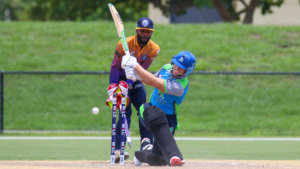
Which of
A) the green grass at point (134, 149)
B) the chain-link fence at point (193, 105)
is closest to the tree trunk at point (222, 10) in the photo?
the chain-link fence at point (193, 105)

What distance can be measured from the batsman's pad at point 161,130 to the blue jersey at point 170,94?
0.19 meters

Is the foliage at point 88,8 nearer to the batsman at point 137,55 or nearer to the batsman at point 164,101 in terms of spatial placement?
the batsman at point 137,55

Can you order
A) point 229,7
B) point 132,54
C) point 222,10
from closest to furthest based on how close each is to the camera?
1. point 132,54
2. point 222,10
3. point 229,7

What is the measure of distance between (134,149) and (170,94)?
12.9ft

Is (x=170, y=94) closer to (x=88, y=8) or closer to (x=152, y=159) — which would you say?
(x=152, y=159)

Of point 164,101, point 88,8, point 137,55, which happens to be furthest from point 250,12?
point 164,101

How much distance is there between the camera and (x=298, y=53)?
1936cm

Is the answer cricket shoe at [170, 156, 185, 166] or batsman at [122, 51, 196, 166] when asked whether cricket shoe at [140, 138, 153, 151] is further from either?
cricket shoe at [170, 156, 185, 166]

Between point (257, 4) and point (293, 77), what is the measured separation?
10.0m

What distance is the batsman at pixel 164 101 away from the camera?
266 inches

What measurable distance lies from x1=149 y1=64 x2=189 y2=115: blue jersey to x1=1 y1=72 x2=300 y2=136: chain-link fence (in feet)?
23.0

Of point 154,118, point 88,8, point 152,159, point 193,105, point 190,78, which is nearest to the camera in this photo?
point 154,118

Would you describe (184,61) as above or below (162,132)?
above

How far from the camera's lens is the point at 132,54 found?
7.95 m
